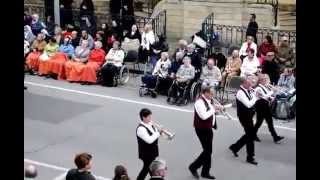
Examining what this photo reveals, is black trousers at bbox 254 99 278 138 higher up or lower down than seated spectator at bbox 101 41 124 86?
lower down

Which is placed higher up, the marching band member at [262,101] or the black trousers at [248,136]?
the marching band member at [262,101]

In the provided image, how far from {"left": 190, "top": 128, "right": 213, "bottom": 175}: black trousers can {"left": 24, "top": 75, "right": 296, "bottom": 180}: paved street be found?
269 millimetres

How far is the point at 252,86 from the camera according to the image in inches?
398

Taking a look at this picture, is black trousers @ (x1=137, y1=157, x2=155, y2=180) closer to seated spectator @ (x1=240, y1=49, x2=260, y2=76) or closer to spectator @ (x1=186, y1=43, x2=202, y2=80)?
spectator @ (x1=186, y1=43, x2=202, y2=80)

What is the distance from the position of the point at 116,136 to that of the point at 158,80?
2.94m

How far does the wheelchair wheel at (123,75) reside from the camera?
15076 millimetres

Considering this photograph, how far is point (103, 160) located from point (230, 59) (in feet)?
16.6

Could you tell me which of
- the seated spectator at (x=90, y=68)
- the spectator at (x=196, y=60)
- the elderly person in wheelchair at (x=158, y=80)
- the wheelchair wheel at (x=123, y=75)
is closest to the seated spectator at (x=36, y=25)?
the seated spectator at (x=90, y=68)

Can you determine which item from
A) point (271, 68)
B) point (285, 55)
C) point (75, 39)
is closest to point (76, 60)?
point (75, 39)

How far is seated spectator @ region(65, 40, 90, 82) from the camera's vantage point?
15.5 meters

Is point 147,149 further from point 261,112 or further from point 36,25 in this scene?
point 36,25

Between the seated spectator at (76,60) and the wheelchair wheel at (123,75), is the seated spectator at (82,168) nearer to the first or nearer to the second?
the wheelchair wheel at (123,75)

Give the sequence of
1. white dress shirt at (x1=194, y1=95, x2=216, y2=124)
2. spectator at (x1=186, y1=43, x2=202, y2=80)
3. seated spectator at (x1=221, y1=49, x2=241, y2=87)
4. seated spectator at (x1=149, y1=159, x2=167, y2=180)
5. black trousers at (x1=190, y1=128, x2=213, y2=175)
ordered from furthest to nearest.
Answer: seated spectator at (x1=221, y1=49, x2=241, y2=87) < spectator at (x1=186, y1=43, x2=202, y2=80) < black trousers at (x1=190, y1=128, x2=213, y2=175) < white dress shirt at (x1=194, y1=95, x2=216, y2=124) < seated spectator at (x1=149, y1=159, x2=167, y2=180)

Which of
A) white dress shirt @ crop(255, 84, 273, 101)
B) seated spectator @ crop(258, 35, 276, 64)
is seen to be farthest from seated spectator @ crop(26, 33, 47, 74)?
white dress shirt @ crop(255, 84, 273, 101)
